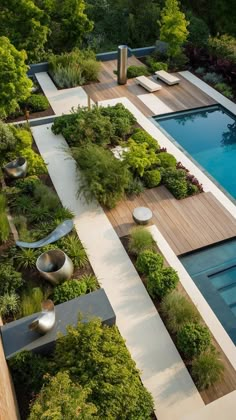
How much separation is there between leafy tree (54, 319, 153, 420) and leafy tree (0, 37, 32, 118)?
20.9 ft

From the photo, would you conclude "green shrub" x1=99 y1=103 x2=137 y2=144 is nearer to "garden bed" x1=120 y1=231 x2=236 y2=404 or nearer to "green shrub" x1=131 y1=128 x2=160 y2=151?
"green shrub" x1=131 y1=128 x2=160 y2=151

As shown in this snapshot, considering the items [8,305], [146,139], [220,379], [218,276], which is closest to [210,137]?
[146,139]

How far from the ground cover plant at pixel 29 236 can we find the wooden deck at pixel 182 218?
4.22ft

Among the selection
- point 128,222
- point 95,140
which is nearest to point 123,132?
point 95,140

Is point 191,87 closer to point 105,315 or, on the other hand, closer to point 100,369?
point 105,315

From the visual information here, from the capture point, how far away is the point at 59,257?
7078 mm

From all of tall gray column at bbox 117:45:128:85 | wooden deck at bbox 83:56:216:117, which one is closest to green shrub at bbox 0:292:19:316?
wooden deck at bbox 83:56:216:117

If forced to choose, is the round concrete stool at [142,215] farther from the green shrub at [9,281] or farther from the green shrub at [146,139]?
the green shrub at [9,281]

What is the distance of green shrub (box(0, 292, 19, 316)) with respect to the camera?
258 inches

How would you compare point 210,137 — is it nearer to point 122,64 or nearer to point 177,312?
point 122,64

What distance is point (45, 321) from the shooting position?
580 centimetres

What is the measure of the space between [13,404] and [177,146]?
7.95 meters

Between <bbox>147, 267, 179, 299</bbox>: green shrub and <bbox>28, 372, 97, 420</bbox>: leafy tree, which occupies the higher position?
<bbox>28, 372, 97, 420</bbox>: leafy tree

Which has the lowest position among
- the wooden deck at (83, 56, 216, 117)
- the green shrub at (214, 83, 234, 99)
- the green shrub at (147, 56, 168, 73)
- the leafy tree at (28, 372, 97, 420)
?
the leafy tree at (28, 372, 97, 420)
